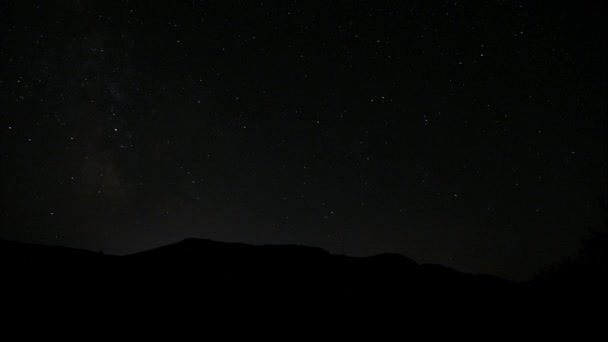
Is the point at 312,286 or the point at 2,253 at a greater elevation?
the point at 2,253

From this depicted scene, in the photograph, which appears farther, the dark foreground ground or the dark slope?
the dark slope

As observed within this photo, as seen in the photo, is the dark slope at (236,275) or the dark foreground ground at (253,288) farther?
the dark slope at (236,275)

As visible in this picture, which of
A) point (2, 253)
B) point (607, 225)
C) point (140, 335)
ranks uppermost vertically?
point (607, 225)

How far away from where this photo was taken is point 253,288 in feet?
17.0

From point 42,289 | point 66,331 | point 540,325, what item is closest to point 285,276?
point 66,331

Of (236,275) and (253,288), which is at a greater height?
(236,275)

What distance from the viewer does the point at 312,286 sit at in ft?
17.9

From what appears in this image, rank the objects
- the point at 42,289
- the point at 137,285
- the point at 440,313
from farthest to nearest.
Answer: the point at 440,313
the point at 137,285
the point at 42,289

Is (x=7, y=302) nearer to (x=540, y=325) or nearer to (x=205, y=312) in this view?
(x=205, y=312)

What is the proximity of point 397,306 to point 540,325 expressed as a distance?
241 centimetres

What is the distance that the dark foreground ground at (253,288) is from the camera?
449cm

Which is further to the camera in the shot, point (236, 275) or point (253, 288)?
point (236, 275)

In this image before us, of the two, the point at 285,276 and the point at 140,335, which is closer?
the point at 140,335

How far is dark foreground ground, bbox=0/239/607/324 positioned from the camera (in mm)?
4492
